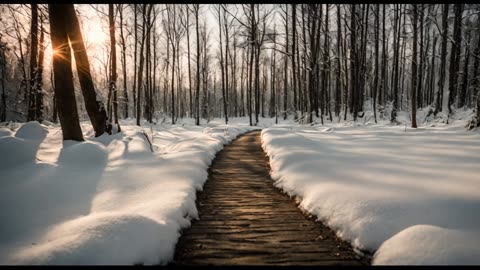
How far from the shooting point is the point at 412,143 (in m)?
7.98

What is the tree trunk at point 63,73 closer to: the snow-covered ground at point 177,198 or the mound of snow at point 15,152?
the snow-covered ground at point 177,198

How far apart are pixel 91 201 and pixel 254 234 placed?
2424mm

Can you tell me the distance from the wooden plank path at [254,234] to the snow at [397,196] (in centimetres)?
22

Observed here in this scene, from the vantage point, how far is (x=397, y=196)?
3.67 m

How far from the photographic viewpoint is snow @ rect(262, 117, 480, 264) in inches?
102

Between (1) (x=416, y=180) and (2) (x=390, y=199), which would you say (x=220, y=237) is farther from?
(1) (x=416, y=180)

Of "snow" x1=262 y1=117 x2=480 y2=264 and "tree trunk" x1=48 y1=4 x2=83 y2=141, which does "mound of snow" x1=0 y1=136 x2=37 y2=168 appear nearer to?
"tree trunk" x1=48 y1=4 x2=83 y2=141

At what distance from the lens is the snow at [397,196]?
2.59m

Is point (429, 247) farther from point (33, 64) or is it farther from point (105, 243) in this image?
point (33, 64)

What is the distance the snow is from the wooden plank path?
0.22 metres


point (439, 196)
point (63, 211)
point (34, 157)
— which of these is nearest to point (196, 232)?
point (63, 211)

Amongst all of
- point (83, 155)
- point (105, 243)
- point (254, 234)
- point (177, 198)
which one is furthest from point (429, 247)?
point (83, 155)
